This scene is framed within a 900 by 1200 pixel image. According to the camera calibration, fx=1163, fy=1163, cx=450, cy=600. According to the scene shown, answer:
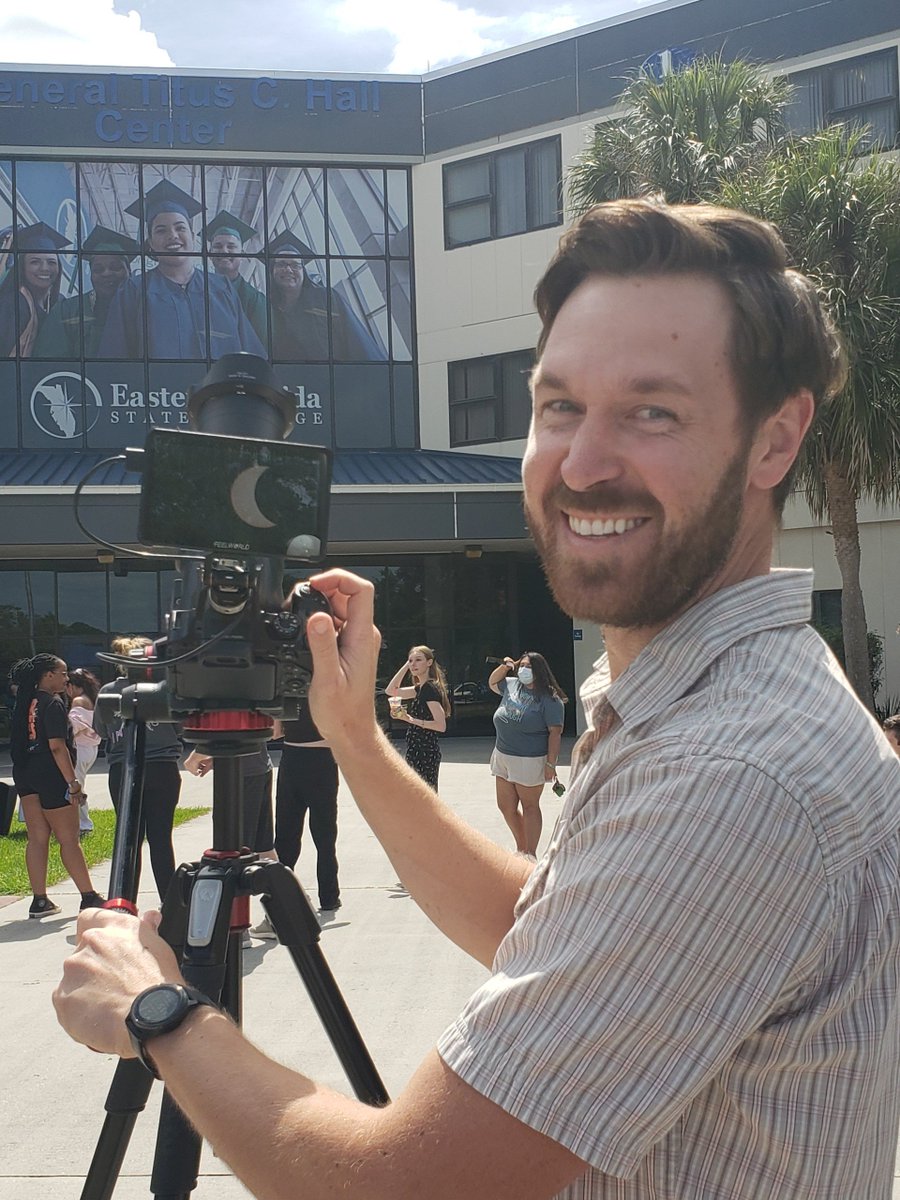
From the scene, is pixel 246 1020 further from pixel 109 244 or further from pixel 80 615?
pixel 109 244

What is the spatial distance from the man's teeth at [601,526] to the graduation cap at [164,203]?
74.9ft

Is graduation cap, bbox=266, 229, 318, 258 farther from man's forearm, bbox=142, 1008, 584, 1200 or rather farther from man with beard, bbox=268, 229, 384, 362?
man's forearm, bbox=142, 1008, 584, 1200

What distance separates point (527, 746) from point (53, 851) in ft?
14.4

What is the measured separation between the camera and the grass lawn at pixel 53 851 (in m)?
8.54

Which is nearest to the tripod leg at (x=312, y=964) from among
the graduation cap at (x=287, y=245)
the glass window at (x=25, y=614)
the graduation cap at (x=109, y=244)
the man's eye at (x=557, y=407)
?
the man's eye at (x=557, y=407)

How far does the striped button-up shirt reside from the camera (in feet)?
3.14

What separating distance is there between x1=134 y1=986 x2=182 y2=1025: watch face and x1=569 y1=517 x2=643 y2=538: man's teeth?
0.67 m

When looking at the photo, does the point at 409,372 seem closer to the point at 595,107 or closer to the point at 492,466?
the point at 492,466

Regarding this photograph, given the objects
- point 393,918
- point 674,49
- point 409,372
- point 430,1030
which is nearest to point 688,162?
point 674,49

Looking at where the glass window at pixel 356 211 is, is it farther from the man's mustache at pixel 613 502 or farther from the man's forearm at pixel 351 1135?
the man's forearm at pixel 351 1135

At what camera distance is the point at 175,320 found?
22266 mm

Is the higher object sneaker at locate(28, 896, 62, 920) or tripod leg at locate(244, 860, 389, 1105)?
tripod leg at locate(244, 860, 389, 1105)

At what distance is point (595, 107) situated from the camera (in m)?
21.6

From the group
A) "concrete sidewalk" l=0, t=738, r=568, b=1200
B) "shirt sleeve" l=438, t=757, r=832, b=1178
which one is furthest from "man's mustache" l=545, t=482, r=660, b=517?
"concrete sidewalk" l=0, t=738, r=568, b=1200
